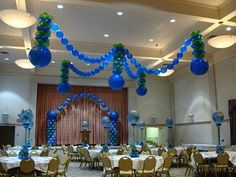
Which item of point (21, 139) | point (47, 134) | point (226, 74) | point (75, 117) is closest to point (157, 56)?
point (226, 74)

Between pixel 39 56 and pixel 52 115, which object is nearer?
pixel 39 56

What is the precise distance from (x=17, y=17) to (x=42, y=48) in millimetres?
911

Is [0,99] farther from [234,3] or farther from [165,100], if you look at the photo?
[234,3]

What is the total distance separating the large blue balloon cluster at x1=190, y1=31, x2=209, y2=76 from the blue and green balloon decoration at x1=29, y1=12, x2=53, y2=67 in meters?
3.80

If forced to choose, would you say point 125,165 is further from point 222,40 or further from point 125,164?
point 222,40

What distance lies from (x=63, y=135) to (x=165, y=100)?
669 centimetres

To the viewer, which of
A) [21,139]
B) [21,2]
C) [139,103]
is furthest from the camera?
[139,103]

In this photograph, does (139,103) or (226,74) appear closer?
(226,74)

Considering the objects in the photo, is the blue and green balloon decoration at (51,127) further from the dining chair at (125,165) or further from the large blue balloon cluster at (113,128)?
the dining chair at (125,165)

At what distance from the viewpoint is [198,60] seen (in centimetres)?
743

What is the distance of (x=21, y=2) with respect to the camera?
7.51 m

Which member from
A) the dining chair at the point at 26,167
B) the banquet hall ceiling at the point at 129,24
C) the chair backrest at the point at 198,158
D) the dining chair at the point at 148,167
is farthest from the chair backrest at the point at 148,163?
the banquet hall ceiling at the point at 129,24

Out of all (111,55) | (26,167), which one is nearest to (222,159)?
(111,55)

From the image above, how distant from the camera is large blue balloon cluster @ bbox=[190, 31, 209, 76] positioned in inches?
290
